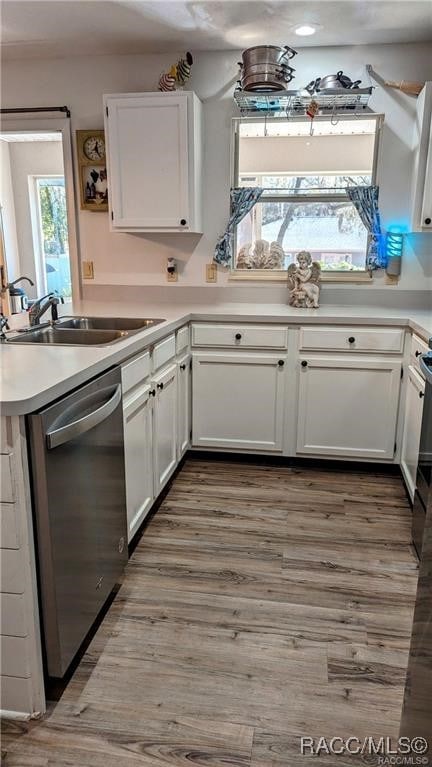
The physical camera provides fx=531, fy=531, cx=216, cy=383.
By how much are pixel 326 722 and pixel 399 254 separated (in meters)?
2.61

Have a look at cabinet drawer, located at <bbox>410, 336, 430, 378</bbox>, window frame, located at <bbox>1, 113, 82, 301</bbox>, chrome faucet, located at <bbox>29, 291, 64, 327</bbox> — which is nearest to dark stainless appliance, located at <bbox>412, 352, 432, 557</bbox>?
cabinet drawer, located at <bbox>410, 336, 430, 378</bbox>

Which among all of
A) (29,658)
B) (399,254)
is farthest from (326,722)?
(399,254)

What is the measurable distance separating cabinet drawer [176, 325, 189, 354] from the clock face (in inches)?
51.4

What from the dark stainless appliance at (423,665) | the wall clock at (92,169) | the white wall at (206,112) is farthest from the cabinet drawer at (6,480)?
the wall clock at (92,169)

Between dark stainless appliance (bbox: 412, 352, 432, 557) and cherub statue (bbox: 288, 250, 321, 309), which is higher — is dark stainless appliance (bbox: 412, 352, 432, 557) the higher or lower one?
the lower one

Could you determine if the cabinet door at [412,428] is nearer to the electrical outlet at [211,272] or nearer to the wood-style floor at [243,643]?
the wood-style floor at [243,643]

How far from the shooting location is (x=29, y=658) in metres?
1.45

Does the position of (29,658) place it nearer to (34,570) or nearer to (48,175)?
(34,570)

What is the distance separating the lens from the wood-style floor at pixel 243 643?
1446 mm

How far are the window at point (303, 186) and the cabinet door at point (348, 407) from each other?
78 cm

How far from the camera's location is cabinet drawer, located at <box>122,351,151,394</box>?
2.02 meters

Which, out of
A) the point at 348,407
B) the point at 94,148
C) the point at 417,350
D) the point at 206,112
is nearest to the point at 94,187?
the point at 94,148

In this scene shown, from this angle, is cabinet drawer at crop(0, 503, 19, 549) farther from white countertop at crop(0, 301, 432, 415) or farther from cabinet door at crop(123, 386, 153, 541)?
cabinet door at crop(123, 386, 153, 541)

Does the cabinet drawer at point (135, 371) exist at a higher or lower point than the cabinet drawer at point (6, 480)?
higher
